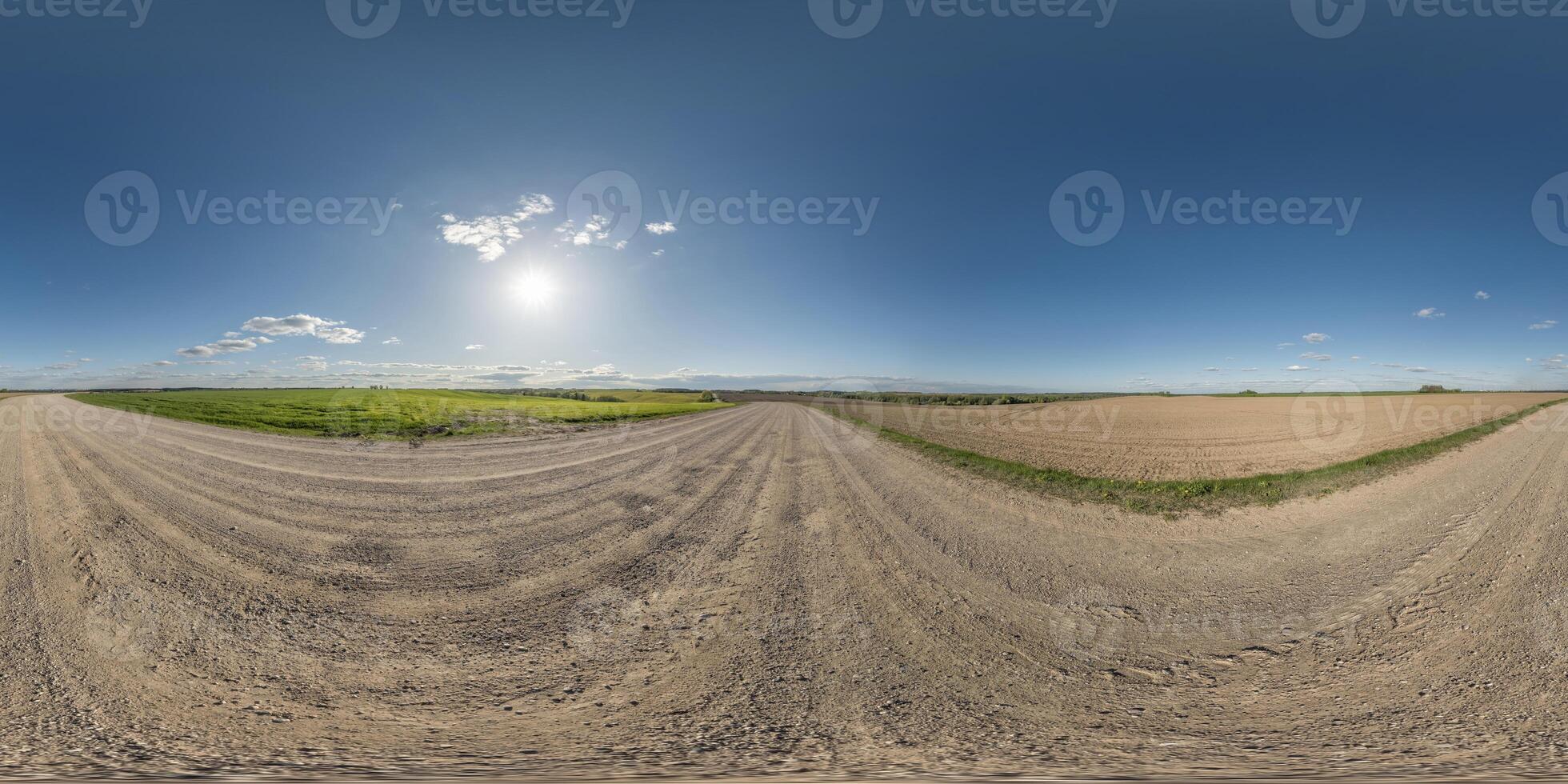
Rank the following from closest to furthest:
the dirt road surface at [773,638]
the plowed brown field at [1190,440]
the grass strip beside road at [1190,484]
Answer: the dirt road surface at [773,638] < the grass strip beside road at [1190,484] < the plowed brown field at [1190,440]

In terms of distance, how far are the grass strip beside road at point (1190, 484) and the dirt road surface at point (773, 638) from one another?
654mm

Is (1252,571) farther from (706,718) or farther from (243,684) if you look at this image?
(243,684)

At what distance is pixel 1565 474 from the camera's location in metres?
11.8

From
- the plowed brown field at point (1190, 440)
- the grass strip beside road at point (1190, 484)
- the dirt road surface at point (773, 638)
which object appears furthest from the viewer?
the plowed brown field at point (1190, 440)

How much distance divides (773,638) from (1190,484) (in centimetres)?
1097

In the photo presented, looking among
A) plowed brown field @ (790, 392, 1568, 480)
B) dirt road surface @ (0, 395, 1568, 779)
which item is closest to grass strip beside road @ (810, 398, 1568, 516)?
dirt road surface @ (0, 395, 1568, 779)

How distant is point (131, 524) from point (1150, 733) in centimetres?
1244

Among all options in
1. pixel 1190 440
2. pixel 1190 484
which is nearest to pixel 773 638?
pixel 1190 484

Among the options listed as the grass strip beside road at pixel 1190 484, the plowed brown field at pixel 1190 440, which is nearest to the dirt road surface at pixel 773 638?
the grass strip beside road at pixel 1190 484

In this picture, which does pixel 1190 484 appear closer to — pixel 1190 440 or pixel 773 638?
pixel 773 638

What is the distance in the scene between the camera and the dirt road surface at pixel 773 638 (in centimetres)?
311

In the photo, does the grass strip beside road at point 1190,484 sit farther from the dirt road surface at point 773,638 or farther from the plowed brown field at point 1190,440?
the plowed brown field at point 1190,440

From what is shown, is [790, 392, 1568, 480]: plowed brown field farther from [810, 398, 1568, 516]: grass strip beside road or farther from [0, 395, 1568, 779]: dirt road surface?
[0, 395, 1568, 779]: dirt road surface

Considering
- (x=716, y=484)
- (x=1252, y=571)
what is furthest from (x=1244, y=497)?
(x=716, y=484)
